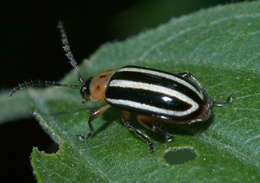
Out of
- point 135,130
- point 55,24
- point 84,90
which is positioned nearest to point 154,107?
point 135,130

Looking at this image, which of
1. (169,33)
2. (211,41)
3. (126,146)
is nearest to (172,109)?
(126,146)

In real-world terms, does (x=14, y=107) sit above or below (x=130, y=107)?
below

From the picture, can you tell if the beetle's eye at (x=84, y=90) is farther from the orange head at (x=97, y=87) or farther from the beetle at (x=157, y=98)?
the beetle at (x=157, y=98)

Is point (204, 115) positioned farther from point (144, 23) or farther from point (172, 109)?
point (144, 23)

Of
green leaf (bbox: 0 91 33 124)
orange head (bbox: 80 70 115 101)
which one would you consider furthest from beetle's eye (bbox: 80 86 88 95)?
green leaf (bbox: 0 91 33 124)

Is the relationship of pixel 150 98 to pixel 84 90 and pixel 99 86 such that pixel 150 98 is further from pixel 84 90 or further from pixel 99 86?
pixel 84 90

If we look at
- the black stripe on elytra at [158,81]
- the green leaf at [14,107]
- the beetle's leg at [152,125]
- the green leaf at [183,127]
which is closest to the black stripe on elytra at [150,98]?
the black stripe on elytra at [158,81]
